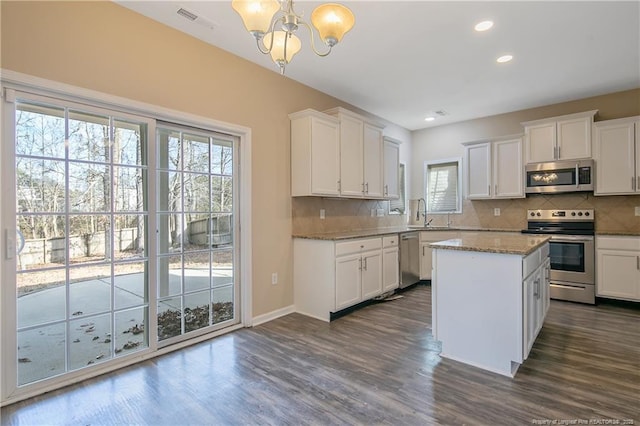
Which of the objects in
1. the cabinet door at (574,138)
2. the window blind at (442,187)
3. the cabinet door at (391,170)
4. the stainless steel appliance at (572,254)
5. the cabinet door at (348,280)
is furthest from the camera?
the window blind at (442,187)

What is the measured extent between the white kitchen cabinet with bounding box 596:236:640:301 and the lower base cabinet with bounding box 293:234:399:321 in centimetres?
275

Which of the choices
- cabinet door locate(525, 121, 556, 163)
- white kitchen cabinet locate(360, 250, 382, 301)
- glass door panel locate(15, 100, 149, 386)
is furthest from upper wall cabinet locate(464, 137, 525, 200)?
glass door panel locate(15, 100, 149, 386)

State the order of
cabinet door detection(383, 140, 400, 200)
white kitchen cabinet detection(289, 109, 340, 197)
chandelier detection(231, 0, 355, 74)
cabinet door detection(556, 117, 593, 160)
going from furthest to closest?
cabinet door detection(383, 140, 400, 200) → cabinet door detection(556, 117, 593, 160) → white kitchen cabinet detection(289, 109, 340, 197) → chandelier detection(231, 0, 355, 74)

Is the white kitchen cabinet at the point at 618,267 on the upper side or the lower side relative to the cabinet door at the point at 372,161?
lower

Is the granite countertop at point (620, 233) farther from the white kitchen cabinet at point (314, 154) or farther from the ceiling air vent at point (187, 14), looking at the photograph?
the ceiling air vent at point (187, 14)

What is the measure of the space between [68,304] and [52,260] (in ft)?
1.11

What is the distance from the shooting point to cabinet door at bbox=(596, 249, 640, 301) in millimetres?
3863

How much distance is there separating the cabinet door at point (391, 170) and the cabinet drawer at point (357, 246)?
3.47 feet

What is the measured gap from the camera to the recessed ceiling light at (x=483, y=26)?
2.74m

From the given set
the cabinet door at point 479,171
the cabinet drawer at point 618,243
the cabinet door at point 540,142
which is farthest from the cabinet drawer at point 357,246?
the cabinet drawer at point 618,243

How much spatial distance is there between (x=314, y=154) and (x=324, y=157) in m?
0.17

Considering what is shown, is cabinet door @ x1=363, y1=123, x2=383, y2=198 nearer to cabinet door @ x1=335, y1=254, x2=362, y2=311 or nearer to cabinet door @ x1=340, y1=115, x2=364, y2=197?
cabinet door @ x1=340, y1=115, x2=364, y2=197

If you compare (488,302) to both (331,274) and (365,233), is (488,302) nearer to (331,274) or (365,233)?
(331,274)

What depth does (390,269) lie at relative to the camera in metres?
4.37
